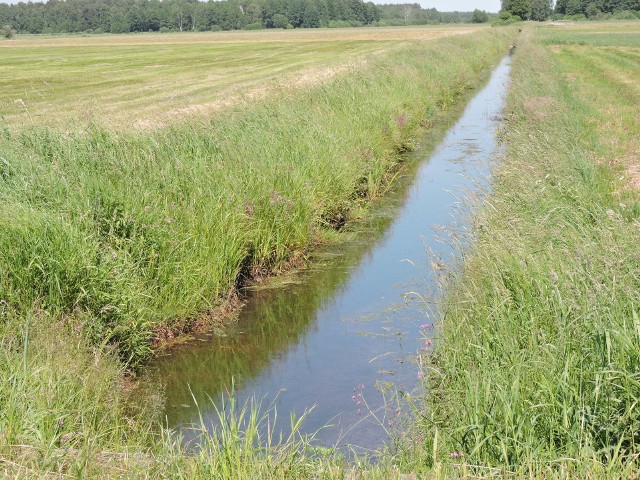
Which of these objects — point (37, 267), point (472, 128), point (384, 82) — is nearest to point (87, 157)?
point (37, 267)

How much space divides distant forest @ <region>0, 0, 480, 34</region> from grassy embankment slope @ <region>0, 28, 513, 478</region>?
403 feet

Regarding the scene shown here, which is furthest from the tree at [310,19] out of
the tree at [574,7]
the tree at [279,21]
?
the tree at [574,7]

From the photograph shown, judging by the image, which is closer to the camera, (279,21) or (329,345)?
(329,345)

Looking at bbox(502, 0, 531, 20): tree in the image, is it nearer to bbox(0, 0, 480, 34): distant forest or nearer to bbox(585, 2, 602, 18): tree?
bbox(585, 2, 602, 18): tree

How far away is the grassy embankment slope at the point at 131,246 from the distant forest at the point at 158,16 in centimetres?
12288

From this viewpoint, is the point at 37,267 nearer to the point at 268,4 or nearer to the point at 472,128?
the point at 472,128

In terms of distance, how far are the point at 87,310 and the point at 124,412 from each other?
102 cm

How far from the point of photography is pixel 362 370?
22.2 ft

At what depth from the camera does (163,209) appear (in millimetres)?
8047

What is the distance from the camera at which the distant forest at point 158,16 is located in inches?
5148

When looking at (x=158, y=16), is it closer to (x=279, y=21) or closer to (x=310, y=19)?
(x=279, y=21)

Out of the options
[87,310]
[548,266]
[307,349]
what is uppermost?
[548,266]

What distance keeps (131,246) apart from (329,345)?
2.07m

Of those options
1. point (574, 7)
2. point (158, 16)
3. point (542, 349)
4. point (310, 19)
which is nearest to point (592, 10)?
point (574, 7)
